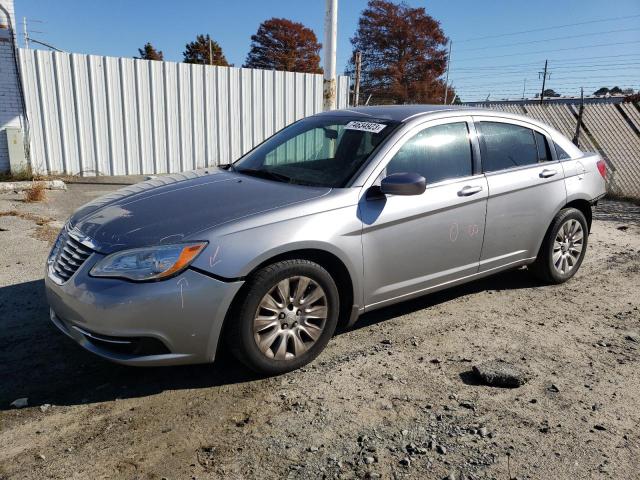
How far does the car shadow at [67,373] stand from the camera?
3.21 metres

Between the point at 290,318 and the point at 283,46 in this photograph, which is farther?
the point at 283,46

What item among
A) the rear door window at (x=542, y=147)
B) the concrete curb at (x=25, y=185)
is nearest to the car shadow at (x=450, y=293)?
the rear door window at (x=542, y=147)

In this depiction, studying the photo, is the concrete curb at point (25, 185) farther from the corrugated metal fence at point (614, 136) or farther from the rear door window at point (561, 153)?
the corrugated metal fence at point (614, 136)

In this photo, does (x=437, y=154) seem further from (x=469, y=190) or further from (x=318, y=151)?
(x=318, y=151)

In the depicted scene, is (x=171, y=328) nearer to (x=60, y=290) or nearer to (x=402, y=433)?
(x=60, y=290)

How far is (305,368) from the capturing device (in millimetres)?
3555

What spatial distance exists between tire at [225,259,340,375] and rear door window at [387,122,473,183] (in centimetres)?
105

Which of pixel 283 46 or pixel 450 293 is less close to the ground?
pixel 283 46

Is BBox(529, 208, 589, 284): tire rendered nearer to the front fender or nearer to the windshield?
the windshield

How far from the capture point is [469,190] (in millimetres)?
4184

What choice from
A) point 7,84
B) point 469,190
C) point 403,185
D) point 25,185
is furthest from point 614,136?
point 7,84

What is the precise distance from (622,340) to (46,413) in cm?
404

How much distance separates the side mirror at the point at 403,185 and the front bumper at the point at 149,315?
4.03 ft

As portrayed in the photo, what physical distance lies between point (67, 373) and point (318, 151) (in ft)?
8.18
